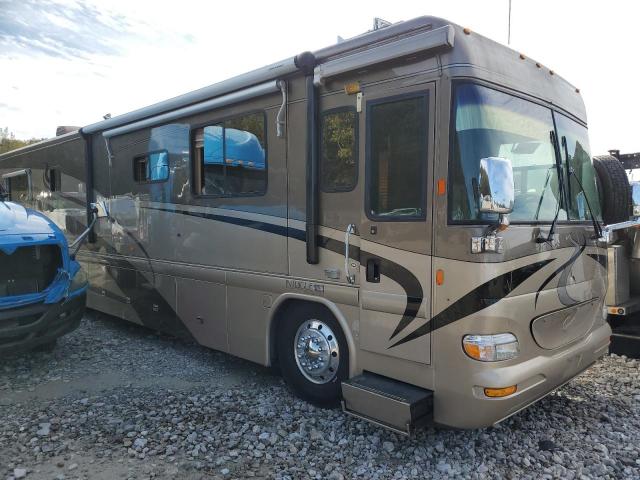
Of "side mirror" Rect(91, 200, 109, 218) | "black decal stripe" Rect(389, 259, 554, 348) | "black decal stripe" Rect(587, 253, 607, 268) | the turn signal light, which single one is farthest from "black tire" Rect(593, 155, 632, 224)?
"side mirror" Rect(91, 200, 109, 218)

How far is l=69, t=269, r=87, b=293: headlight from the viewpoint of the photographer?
5.67m

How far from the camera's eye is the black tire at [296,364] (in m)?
4.14

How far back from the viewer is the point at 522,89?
12.1 feet

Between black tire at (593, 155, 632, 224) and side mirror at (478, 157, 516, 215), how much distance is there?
9.07 feet

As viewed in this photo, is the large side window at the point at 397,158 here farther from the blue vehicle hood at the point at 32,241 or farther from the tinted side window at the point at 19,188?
the tinted side window at the point at 19,188

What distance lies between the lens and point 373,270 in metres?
3.79

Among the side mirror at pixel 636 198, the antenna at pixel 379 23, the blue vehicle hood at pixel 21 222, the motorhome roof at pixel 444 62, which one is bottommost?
the blue vehicle hood at pixel 21 222

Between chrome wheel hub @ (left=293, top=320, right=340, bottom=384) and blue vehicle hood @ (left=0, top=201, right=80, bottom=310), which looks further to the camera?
blue vehicle hood @ (left=0, top=201, right=80, bottom=310)

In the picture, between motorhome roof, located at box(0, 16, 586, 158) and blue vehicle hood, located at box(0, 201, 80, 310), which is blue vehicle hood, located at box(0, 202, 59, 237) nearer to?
blue vehicle hood, located at box(0, 201, 80, 310)

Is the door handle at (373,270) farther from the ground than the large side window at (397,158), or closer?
closer

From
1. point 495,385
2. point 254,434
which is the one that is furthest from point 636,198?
point 254,434

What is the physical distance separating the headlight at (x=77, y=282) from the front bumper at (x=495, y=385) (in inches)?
164

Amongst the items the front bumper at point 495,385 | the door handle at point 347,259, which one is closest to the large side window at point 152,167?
the door handle at point 347,259

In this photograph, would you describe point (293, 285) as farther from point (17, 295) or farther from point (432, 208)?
point (17, 295)
